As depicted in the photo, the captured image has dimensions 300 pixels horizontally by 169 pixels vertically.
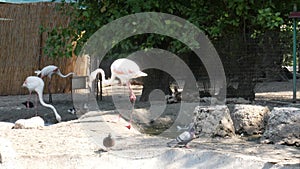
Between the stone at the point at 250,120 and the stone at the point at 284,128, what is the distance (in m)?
0.65

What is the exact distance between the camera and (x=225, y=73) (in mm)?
9727

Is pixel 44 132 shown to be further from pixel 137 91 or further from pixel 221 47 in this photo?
pixel 137 91

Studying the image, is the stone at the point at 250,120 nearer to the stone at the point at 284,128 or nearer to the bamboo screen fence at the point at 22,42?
the stone at the point at 284,128

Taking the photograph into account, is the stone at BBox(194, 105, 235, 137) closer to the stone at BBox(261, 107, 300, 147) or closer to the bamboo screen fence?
the stone at BBox(261, 107, 300, 147)

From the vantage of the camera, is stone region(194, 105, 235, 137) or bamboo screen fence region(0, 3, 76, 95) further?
bamboo screen fence region(0, 3, 76, 95)

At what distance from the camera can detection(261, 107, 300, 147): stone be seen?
21.3 ft

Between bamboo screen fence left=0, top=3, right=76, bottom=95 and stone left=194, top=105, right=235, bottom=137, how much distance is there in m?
6.29

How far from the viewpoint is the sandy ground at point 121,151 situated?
5.36 metres

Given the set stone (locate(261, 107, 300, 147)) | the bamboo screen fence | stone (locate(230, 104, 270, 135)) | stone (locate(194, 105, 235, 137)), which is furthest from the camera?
the bamboo screen fence

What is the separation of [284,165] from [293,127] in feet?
5.84

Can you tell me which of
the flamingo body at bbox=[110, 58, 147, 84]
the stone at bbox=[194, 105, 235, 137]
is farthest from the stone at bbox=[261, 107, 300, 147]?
the flamingo body at bbox=[110, 58, 147, 84]

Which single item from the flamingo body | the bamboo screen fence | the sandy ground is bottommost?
the sandy ground

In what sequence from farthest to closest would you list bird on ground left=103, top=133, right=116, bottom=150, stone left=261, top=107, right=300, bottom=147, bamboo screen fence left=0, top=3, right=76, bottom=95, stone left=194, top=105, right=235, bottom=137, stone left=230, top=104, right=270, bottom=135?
bamboo screen fence left=0, top=3, right=76, bottom=95 < stone left=230, top=104, right=270, bottom=135 < stone left=194, top=105, right=235, bottom=137 < stone left=261, top=107, right=300, bottom=147 < bird on ground left=103, top=133, right=116, bottom=150

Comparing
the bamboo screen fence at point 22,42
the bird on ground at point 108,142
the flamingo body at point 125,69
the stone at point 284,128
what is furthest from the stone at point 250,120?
the bamboo screen fence at point 22,42
